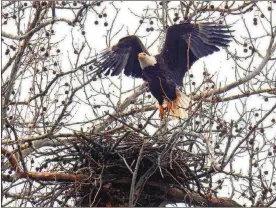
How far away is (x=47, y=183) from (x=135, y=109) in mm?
1699

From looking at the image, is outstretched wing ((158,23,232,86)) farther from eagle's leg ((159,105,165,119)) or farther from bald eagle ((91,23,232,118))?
eagle's leg ((159,105,165,119))

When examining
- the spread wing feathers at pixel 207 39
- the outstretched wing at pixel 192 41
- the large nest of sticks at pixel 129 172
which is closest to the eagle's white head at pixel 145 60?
the outstretched wing at pixel 192 41

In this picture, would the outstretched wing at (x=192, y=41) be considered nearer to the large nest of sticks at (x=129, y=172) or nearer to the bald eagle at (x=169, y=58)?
the bald eagle at (x=169, y=58)

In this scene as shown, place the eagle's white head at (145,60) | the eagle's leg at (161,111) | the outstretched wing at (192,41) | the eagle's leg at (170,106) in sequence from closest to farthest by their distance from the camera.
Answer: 1. the eagle's leg at (161,111)
2. the eagle's leg at (170,106)
3. the outstretched wing at (192,41)
4. the eagle's white head at (145,60)

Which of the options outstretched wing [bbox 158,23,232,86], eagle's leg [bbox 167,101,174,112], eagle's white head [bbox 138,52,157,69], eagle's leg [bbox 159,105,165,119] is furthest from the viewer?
eagle's white head [bbox 138,52,157,69]

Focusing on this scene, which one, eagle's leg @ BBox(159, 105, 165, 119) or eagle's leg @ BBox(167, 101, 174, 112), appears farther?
eagle's leg @ BBox(167, 101, 174, 112)

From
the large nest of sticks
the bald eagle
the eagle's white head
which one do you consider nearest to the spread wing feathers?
the bald eagle

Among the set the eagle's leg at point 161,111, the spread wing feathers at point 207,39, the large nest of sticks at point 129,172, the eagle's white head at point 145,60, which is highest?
the spread wing feathers at point 207,39

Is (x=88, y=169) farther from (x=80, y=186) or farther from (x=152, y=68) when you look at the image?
(x=152, y=68)

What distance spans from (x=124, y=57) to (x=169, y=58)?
0.54 metres

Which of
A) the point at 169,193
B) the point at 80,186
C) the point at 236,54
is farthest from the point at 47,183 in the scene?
the point at 236,54

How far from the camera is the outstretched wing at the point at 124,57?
8258mm

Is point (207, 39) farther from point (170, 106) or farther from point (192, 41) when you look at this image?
point (170, 106)

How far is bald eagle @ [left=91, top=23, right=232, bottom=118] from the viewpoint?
789cm
